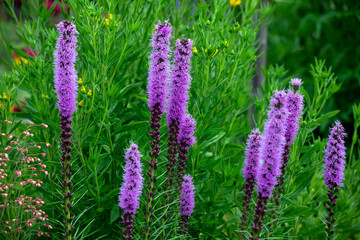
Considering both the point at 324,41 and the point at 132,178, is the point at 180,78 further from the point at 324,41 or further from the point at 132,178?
the point at 324,41

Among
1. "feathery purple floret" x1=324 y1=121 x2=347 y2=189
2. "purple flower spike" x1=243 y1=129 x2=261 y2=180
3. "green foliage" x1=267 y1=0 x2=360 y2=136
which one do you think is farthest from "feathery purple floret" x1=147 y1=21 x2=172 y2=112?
"green foliage" x1=267 y1=0 x2=360 y2=136

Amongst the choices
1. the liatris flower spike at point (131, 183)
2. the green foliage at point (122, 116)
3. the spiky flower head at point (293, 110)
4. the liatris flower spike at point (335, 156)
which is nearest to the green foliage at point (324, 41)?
the green foliage at point (122, 116)

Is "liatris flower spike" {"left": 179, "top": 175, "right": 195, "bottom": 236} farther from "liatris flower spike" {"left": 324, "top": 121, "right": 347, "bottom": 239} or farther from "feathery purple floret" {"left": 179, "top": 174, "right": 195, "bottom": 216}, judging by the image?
"liatris flower spike" {"left": 324, "top": 121, "right": 347, "bottom": 239}

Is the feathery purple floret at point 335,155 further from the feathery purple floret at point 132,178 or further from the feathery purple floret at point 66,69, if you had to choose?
the feathery purple floret at point 66,69

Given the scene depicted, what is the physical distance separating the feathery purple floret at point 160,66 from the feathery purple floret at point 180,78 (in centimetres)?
4

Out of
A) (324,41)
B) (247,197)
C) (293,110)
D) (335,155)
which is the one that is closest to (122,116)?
(247,197)

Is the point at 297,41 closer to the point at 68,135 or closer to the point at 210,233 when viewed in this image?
the point at 210,233

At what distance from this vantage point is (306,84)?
280 inches

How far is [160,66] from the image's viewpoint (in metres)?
2.32

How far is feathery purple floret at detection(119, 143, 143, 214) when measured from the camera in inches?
81.3

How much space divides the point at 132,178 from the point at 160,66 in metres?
0.57

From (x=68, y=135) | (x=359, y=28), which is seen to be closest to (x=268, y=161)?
(x=68, y=135)

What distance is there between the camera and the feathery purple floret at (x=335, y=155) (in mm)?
2492

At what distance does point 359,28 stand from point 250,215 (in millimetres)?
5639
